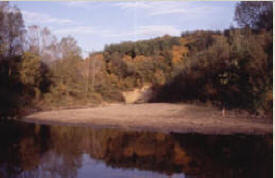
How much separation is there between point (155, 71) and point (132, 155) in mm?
44961

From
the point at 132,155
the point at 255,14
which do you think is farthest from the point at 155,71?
the point at 132,155

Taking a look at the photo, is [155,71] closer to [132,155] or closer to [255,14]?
[255,14]

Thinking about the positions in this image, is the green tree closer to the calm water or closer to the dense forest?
the dense forest

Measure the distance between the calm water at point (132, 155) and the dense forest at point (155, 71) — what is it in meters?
10.2

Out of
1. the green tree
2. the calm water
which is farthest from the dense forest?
the calm water

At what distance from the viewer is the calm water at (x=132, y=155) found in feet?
29.7

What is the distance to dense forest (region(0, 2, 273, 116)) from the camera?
956 inches

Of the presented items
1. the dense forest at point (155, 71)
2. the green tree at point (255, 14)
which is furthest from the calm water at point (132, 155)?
the green tree at point (255, 14)

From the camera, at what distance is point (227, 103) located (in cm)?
2662

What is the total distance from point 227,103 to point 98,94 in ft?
81.2

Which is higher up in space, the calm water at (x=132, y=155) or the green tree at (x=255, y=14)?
the green tree at (x=255, y=14)

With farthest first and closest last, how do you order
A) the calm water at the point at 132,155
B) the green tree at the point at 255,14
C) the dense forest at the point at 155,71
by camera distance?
the green tree at the point at 255,14
the dense forest at the point at 155,71
the calm water at the point at 132,155

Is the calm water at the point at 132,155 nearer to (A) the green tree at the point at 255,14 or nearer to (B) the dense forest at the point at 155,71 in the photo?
(B) the dense forest at the point at 155,71

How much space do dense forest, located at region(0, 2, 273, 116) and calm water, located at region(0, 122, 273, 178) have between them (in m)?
10.2
